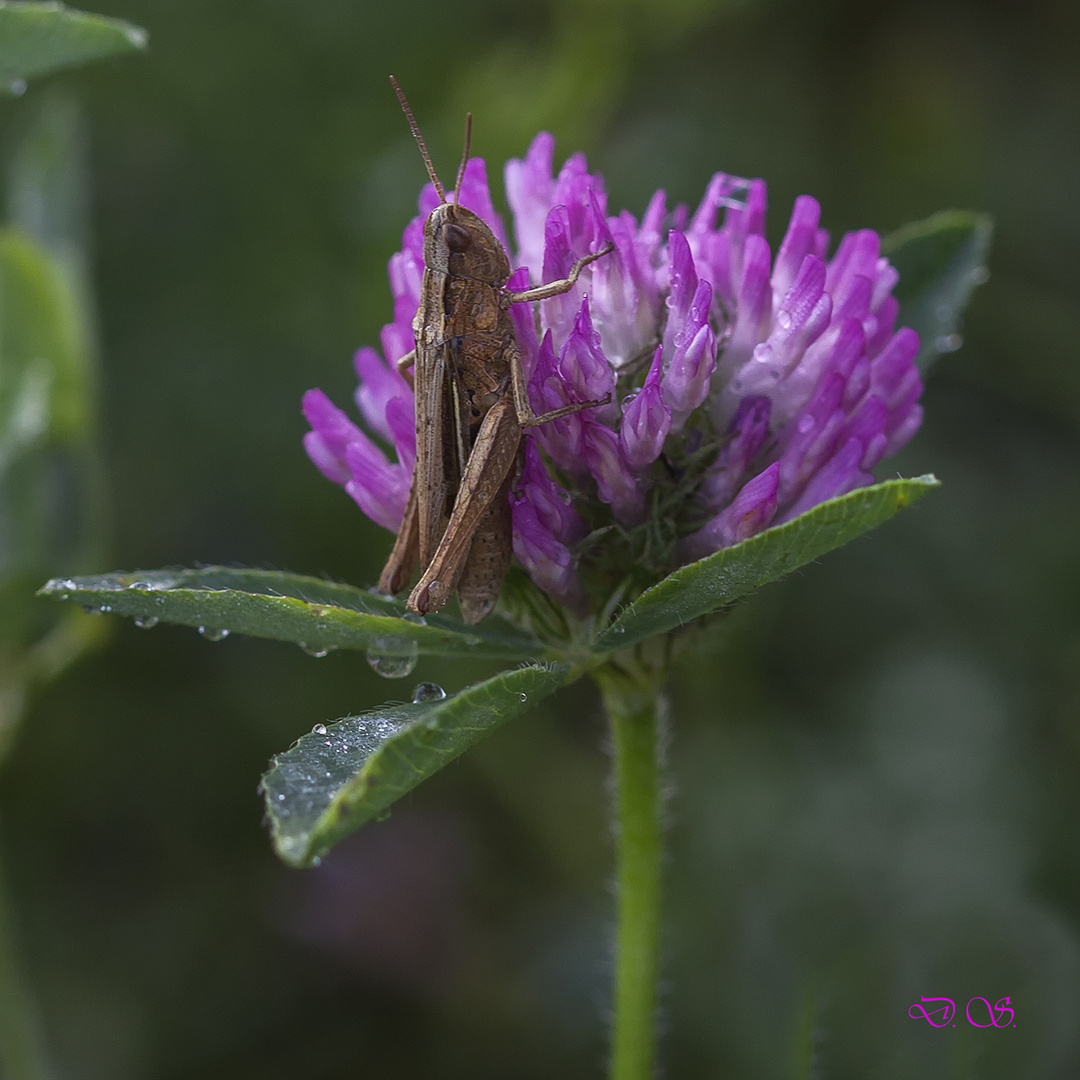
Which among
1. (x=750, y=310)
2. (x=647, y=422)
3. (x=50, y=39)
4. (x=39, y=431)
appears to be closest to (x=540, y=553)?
(x=647, y=422)

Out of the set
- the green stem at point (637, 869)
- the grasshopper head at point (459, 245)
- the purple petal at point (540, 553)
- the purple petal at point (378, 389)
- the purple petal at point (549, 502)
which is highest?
the grasshopper head at point (459, 245)

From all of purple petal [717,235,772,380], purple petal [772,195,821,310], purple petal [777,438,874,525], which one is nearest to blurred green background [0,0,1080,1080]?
purple petal [777,438,874,525]

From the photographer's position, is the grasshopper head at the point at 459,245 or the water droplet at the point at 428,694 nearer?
the water droplet at the point at 428,694

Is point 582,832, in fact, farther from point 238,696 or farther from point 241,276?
point 241,276

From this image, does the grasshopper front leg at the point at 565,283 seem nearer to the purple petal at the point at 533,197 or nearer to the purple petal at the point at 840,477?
the purple petal at the point at 533,197

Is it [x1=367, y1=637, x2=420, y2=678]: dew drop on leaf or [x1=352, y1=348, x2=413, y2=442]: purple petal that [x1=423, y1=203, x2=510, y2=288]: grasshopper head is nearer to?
[x1=352, y1=348, x2=413, y2=442]: purple petal

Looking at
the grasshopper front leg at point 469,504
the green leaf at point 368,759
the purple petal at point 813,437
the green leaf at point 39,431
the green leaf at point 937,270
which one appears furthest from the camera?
the green leaf at point 39,431

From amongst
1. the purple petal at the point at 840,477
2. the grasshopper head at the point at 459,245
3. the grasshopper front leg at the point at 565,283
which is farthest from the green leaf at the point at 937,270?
the grasshopper head at the point at 459,245
